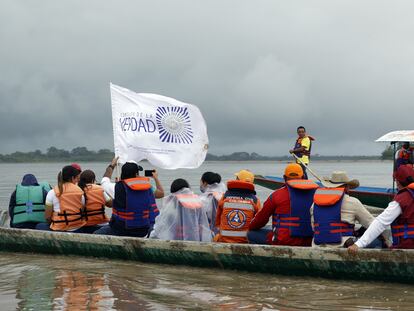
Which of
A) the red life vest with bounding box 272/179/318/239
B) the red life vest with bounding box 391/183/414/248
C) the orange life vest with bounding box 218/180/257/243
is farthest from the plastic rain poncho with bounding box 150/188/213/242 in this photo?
the red life vest with bounding box 391/183/414/248

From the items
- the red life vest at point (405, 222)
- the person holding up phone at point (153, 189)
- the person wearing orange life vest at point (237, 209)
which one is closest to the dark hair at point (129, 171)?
the person holding up phone at point (153, 189)

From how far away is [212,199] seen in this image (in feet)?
31.6

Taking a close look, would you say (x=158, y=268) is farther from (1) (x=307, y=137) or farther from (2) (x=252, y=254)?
(1) (x=307, y=137)

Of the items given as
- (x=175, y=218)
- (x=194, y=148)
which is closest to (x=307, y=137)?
(x=194, y=148)

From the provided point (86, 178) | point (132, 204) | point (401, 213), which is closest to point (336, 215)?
point (401, 213)

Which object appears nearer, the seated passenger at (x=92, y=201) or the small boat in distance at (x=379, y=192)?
the seated passenger at (x=92, y=201)

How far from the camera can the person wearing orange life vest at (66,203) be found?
10141mm

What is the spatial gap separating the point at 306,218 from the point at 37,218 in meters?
5.08

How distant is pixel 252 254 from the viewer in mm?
8664

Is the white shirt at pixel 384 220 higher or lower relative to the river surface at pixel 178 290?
higher

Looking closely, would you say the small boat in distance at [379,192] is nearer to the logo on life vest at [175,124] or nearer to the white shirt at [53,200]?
the logo on life vest at [175,124]

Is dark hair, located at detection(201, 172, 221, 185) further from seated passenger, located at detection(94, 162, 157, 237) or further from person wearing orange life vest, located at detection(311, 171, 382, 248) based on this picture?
person wearing orange life vest, located at detection(311, 171, 382, 248)

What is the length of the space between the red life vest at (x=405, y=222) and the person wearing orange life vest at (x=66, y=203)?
5.04 m

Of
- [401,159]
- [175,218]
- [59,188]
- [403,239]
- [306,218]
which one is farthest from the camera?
[401,159]
